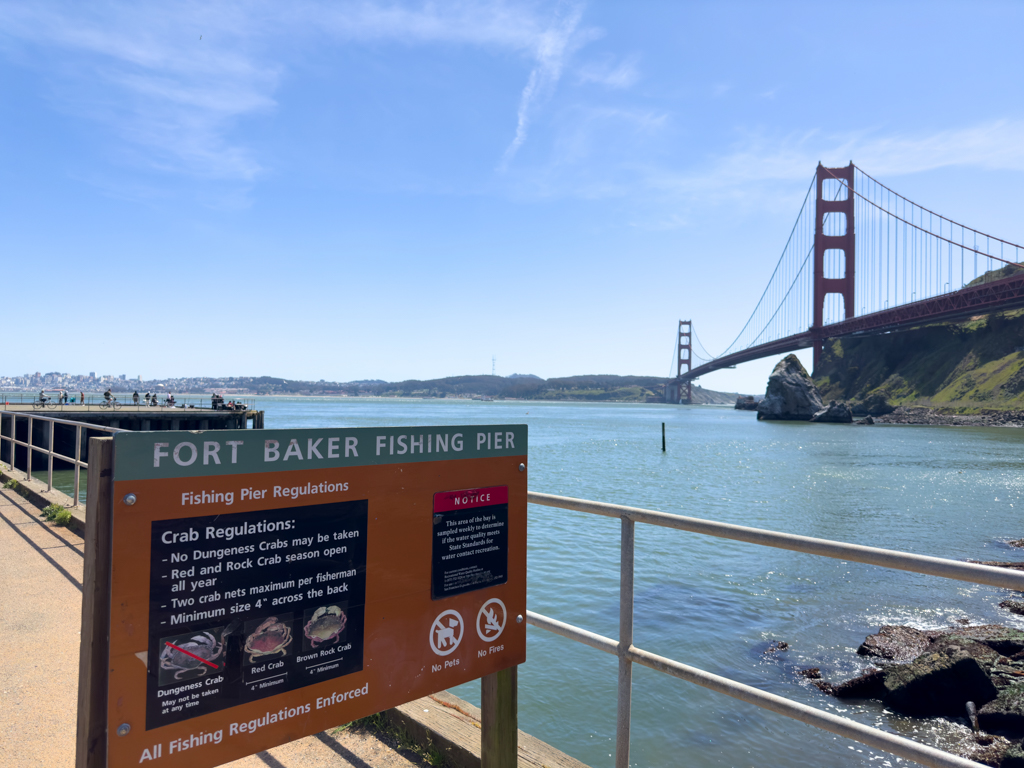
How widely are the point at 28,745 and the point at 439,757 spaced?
182 centimetres

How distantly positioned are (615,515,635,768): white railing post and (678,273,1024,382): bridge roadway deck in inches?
2894

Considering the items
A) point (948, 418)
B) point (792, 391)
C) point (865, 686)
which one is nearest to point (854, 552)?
point (865, 686)

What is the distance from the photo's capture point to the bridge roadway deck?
60.3 meters

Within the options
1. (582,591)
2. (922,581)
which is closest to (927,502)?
(922,581)

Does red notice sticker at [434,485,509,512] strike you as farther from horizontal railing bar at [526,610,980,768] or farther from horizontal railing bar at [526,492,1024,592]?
horizontal railing bar at [526,610,980,768]

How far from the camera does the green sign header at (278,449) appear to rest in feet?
4.80

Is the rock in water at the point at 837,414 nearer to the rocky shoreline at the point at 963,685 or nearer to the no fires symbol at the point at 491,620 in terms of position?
the rocky shoreline at the point at 963,685

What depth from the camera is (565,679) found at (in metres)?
7.82

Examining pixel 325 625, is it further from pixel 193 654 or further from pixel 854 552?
pixel 854 552

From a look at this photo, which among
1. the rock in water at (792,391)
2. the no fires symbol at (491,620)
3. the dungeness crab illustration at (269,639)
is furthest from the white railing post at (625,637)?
the rock in water at (792,391)

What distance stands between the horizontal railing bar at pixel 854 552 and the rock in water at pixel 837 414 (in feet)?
291

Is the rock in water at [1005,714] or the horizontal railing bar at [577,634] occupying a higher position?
the horizontal railing bar at [577,634]

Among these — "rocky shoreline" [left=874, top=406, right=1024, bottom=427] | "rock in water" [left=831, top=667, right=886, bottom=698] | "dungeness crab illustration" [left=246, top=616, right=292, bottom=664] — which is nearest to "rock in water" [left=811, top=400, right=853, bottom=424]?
"rocky shoreline" [left=874, top=406, right=1024, bottom=427]

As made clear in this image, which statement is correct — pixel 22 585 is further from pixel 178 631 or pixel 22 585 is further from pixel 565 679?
pixel 565 679
